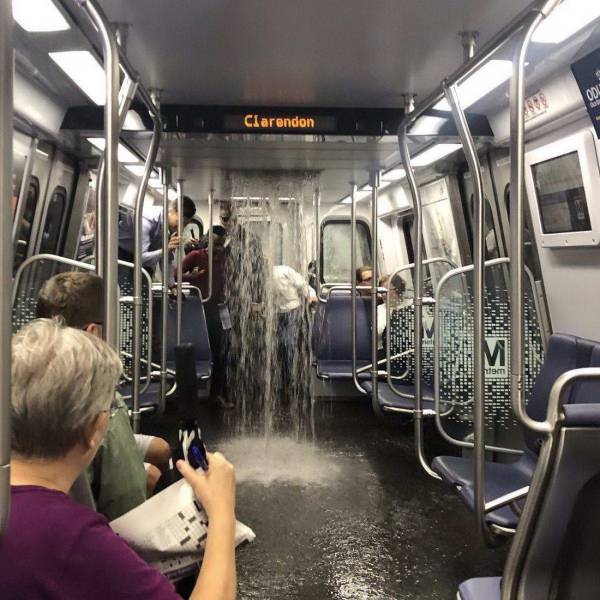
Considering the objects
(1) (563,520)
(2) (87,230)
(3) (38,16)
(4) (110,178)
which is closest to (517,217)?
(1) (563,520)

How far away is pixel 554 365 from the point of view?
308 cm

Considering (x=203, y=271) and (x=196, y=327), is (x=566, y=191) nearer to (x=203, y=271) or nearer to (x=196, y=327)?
(x=196, y=327)

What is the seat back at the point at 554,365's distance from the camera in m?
2.87

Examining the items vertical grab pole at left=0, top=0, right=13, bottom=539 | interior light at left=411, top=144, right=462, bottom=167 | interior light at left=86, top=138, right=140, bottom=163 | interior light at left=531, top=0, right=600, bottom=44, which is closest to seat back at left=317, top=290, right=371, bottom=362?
interior light at left=411, top=144, right=462, bottom=167

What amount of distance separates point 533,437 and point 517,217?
150cm

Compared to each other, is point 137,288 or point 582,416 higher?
point 137,288

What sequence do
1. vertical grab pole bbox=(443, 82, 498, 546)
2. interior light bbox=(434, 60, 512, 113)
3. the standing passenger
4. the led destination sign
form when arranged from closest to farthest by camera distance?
vertical grab pole bbox=(443, 82, 498, 546) → interior light bbox=(434, 60, 512, 113) → the led destination sign → the standing passenger

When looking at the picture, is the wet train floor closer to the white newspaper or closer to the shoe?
the shoe

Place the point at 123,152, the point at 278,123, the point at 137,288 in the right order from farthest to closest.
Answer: the point at 123,152, the point at 278,123, the point at 137,288

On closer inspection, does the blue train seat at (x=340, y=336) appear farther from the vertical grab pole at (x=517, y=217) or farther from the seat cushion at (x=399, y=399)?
the vertical grab pole at (x=517, y=217)

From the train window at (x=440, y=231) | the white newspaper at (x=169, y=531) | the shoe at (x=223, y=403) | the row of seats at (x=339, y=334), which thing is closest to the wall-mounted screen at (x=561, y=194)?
the train window at (x=440, y=231)

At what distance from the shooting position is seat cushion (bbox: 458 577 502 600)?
59.7 inches

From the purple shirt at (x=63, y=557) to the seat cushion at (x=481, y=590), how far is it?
878 mm

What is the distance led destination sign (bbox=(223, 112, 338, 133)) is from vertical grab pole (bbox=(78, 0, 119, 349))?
194 centimetres
